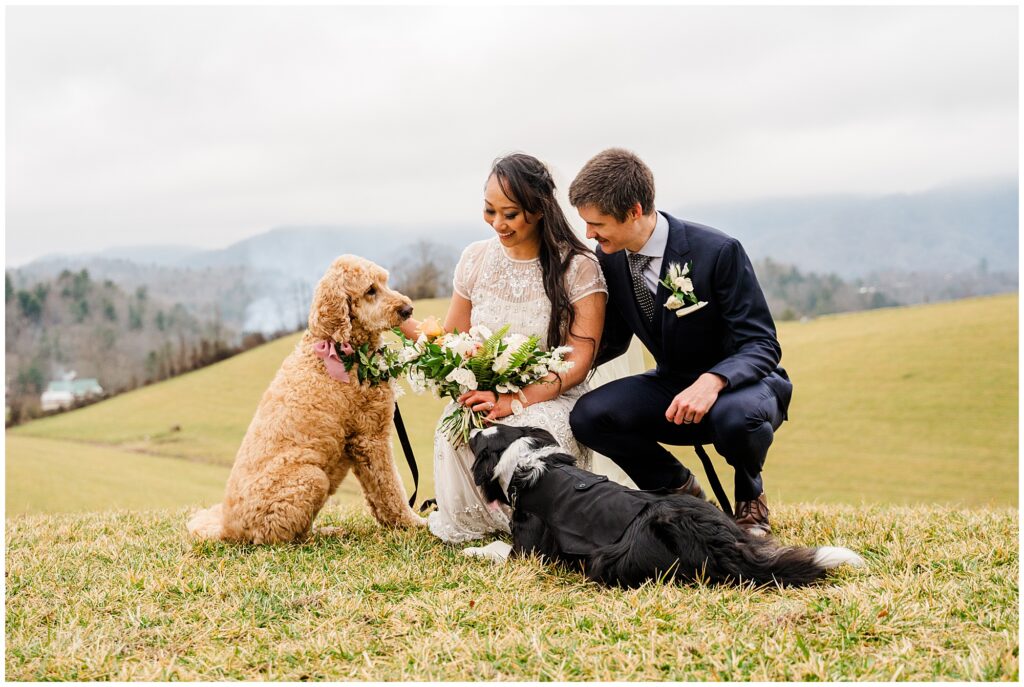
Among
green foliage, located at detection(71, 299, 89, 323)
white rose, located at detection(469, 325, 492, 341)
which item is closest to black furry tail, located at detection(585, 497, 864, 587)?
white rose, located at detection(469, 325, 492, 341)

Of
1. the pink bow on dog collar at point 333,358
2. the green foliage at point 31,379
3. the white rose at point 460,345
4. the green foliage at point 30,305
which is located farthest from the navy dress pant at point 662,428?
the green foliage at point 30,305

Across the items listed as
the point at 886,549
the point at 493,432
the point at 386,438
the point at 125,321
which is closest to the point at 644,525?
the point at 493,432

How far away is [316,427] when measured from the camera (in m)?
4.51

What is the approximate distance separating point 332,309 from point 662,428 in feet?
6.83

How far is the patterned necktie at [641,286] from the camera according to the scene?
14.8ft

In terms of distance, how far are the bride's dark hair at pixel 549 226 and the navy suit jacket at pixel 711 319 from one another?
0.29 m

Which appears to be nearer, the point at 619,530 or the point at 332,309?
the point at 619,530

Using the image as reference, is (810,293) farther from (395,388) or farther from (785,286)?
(395,388)

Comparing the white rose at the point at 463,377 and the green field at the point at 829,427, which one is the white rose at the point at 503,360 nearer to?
the white rose at the point at 463,377

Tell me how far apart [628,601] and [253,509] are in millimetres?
2297

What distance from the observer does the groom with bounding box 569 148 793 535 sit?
4.18m

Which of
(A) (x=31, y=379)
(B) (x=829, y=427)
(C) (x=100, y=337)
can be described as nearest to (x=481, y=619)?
(B) (x=829, y=427)

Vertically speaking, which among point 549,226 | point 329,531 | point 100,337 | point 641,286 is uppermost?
point 549,226

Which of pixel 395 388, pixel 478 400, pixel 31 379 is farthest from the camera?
pixel 31 379
